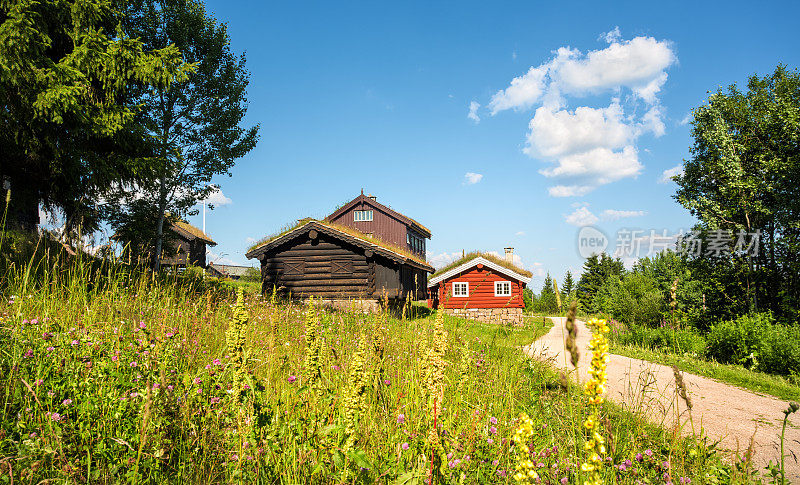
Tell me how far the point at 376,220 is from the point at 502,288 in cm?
1369

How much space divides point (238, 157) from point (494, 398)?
19.4m

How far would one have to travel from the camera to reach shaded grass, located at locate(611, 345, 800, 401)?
8836mm

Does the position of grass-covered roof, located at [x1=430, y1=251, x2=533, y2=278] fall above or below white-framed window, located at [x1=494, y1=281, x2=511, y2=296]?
above

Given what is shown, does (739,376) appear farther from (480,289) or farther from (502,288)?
(480,289)

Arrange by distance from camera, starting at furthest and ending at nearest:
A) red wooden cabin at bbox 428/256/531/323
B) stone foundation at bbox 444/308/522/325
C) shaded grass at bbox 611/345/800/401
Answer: red wooden cabin at bbox 428/256/531/323
stone foundation at bbox 444/308/522/325
shaded grass at bbox 611/345/800/401

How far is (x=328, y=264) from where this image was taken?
18.8m

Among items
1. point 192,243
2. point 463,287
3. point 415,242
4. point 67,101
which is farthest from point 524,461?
point 192,243

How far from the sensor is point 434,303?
88.0ft

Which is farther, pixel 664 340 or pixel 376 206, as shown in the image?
pixel 376 206

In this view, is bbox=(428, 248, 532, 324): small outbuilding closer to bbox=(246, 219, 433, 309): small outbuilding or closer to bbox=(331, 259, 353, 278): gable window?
bbox=(246, 219, 433, 309): small outbuilding

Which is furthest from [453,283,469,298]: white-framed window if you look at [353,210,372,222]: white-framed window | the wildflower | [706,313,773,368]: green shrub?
the wildflower

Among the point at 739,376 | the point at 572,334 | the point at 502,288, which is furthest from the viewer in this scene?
the point at 502,288

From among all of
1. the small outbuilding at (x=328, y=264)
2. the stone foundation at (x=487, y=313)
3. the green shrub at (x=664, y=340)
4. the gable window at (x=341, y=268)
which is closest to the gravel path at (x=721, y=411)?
the green shrub at (x=664, y=340)

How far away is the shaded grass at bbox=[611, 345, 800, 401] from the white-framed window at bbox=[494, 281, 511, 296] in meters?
12.8
